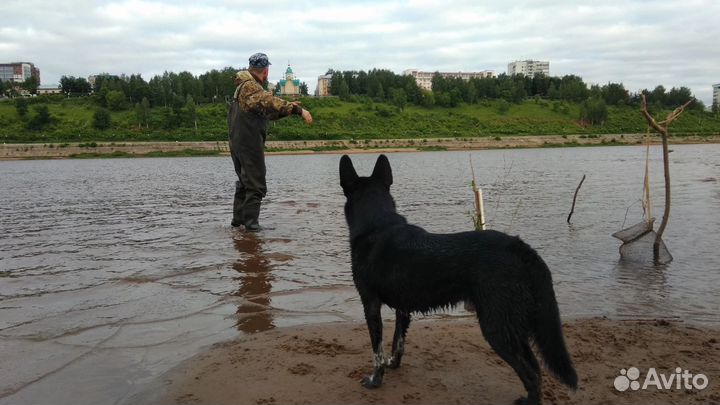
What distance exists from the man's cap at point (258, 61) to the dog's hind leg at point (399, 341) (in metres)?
6.94

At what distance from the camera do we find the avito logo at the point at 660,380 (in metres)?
4.02

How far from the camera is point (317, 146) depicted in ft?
291

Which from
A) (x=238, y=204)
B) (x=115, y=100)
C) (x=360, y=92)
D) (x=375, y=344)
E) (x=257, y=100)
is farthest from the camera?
(x=360, y=92)

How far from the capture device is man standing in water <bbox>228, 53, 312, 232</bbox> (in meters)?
9.66

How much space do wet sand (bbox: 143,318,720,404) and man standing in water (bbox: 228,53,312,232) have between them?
17.3 feet

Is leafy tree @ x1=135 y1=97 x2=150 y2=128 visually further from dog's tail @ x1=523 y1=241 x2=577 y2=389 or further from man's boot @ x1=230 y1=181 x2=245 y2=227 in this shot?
dog's tail @ x1=523 y1=241 x2=577 y2=389

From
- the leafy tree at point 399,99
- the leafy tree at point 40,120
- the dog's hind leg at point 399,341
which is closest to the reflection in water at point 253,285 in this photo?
the dog's hind leg at point 399,341

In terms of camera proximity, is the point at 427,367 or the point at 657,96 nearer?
the point at 427,367

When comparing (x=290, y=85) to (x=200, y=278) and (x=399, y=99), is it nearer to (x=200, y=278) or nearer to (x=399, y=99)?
(x=399, y=99)

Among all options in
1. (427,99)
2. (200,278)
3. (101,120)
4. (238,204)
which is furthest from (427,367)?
(427,99)

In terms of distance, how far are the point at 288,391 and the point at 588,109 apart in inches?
5317

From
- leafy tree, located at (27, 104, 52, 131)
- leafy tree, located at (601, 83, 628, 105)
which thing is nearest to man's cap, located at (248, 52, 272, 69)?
leafy tree, located at (27, 104, 52, 131)

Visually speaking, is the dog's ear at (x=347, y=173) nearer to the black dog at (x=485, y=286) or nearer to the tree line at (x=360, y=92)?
the black dog at (x=485, y=286)

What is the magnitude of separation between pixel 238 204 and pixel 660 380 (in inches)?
349
